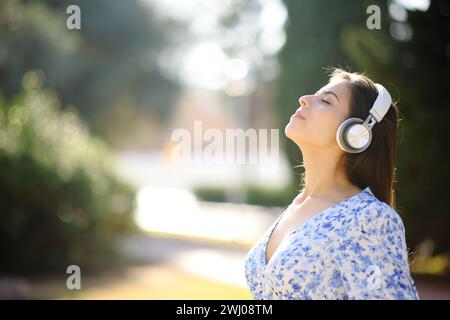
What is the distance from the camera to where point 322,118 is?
2012mm

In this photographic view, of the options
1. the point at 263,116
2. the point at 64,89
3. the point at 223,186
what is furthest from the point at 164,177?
the point at 64,89

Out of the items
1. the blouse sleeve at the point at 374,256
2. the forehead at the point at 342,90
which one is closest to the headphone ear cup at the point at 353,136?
the forehead at the point at 342,90

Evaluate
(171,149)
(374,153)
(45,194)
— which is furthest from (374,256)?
(171,149)

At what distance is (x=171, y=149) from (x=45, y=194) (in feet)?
22.3

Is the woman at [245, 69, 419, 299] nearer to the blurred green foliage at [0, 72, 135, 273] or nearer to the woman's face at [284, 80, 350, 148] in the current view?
the woman's face at [284, 80, 350, 148]

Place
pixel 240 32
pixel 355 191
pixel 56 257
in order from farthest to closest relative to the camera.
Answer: pixel 240 32 → pixel 56 257 → pixel 355 191

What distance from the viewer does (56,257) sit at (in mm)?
9016

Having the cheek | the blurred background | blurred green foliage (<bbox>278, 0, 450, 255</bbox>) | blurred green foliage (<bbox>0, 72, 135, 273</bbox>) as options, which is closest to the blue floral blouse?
the cheek

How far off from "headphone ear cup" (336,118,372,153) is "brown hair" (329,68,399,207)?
6 cm

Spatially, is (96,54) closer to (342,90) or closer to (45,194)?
(45,194)

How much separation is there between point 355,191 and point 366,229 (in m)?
0.28

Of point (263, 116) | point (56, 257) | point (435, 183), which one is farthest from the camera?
point (263, 116)

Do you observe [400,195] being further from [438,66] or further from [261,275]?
[261,275]

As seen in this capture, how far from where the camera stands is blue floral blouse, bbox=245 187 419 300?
1682mm
